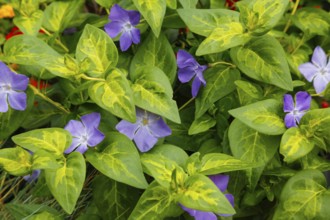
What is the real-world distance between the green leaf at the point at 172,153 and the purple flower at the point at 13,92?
30cm

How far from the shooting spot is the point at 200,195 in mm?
994

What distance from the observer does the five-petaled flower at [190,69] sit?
4.16 ft

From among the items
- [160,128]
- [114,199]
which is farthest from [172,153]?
[114,199]

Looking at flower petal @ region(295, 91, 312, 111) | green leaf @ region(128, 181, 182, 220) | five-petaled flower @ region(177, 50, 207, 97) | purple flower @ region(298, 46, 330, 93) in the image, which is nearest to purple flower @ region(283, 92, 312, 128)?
flower petal @ region(295, 91, 312, 111)

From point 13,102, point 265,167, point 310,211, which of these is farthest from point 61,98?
point 310,211

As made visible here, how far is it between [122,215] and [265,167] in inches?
13.6

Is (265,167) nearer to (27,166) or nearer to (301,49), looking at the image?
(301,49)

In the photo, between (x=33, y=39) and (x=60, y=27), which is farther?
(x=60, y=27)

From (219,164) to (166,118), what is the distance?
196mm

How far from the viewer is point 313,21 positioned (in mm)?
1514

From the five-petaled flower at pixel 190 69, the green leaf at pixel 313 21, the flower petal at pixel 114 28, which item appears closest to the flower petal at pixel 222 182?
the five-petaled flower at pixel 190 69

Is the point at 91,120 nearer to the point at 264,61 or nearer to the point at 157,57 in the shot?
the point at 157,57

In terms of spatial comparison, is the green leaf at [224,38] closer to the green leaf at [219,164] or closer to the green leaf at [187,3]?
the green leaf at [187,3]

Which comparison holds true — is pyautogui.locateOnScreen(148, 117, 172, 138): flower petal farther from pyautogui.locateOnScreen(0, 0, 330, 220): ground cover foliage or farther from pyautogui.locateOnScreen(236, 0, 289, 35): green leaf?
pyautogui.locateOnScreen(236, 0, 289, 35): green leaf
